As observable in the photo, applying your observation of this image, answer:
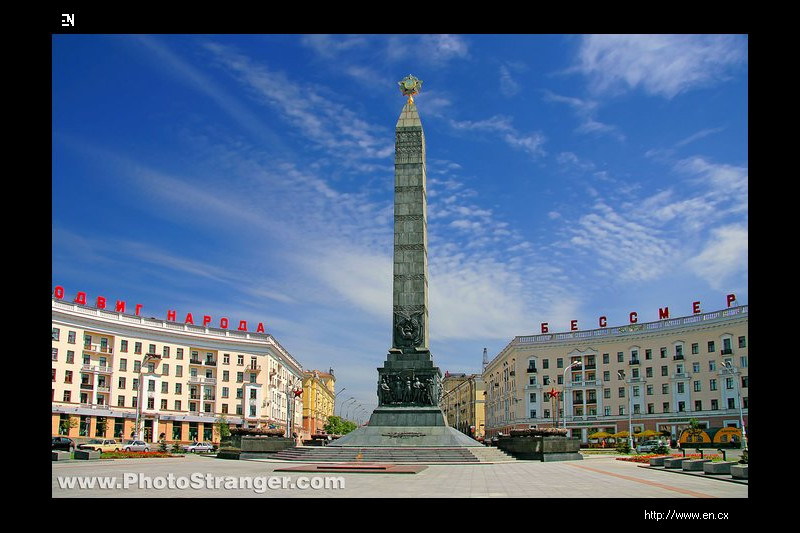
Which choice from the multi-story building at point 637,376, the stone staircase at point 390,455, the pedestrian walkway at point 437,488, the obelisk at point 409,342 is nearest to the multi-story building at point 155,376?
the multi-story building at point 637,376

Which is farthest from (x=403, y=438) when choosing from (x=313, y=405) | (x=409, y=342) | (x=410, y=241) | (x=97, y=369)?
(x=313, y=405)

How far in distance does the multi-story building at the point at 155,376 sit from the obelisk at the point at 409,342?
30542 millimetres

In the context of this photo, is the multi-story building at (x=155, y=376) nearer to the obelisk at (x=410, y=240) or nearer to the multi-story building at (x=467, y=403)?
the obelisk at (x=410, y=240)

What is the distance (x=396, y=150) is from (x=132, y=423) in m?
45.8

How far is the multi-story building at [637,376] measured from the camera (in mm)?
64000

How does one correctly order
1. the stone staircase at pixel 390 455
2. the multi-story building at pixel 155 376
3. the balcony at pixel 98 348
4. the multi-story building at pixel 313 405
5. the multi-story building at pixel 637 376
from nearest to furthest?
1. the stone staircase at pixel 390 455
2. the multi-story building at pixel 155 376
3. the balcony at pixel 98 348
4. the multi-story building at pixel 637 376
5. the multi-story building at pixel 313 405

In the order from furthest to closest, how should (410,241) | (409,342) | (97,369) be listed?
1. (97,369)
2. (410,241)
3. (409,342)

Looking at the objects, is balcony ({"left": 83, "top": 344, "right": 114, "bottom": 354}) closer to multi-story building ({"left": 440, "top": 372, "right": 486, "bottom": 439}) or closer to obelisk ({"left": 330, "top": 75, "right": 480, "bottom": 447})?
obelisk ({"left": 330, "top": 75, "right": 480, "bottom": 447})

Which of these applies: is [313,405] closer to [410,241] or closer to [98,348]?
[98,348]

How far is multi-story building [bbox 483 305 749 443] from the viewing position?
2520 inches

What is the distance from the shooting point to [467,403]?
131750 mm

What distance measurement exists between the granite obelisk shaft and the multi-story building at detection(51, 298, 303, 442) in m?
30.7

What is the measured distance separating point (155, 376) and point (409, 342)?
45829mm
